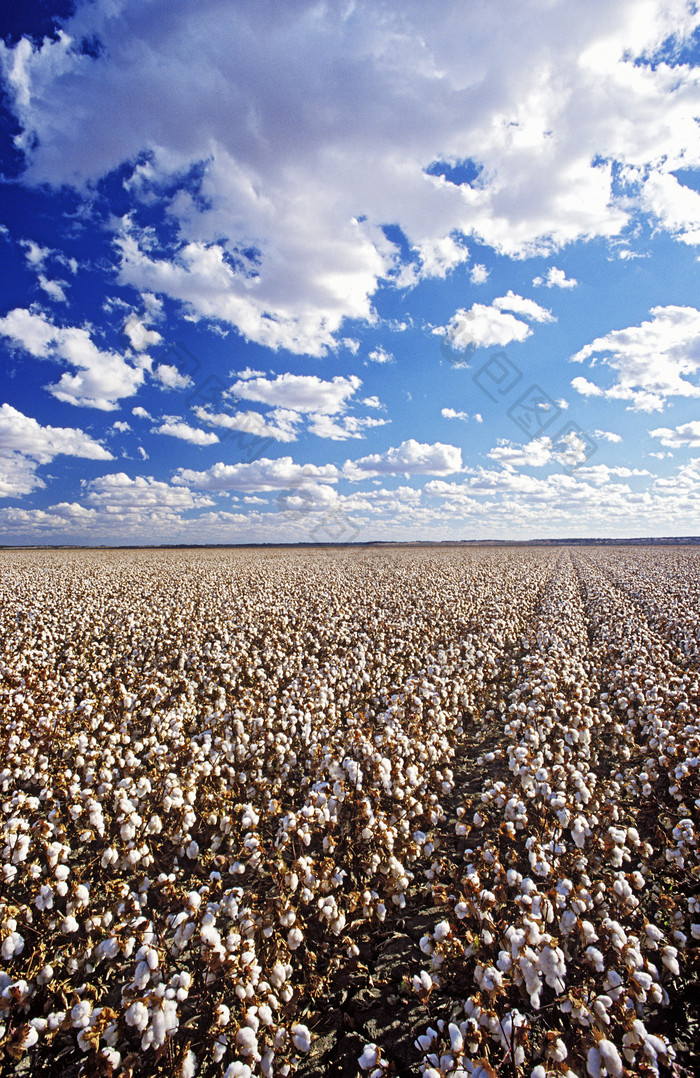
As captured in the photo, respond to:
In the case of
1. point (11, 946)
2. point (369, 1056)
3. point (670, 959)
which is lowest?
point (369, 1056)

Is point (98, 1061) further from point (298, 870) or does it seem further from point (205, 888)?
point (298, 870)

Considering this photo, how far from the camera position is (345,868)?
560 centimetres

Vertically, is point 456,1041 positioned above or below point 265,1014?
above

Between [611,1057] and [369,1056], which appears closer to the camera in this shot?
[611,1057]

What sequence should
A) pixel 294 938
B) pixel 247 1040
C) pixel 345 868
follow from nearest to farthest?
pixel 247 1040
pixel 294 938
pixel 345 868

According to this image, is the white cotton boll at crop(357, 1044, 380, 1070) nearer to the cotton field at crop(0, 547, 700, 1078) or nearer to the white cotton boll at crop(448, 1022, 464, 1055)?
the cotton field at crop(0, 547, 700, 1078)

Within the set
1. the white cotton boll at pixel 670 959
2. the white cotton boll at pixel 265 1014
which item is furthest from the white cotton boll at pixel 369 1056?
the white cotton boll at pixel 670 959

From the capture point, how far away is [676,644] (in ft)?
48.9

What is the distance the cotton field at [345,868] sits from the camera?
3.40 m

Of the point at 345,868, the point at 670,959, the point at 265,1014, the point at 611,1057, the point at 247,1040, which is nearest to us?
the point at 611,1057

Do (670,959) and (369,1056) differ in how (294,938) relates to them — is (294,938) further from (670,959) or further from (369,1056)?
(670,959)

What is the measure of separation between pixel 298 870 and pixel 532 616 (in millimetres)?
17323

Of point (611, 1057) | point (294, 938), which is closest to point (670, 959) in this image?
point (611, 1057)

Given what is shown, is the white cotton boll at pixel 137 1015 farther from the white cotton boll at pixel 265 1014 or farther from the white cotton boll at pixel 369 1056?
the white cotton boll at pixel 369 1056
